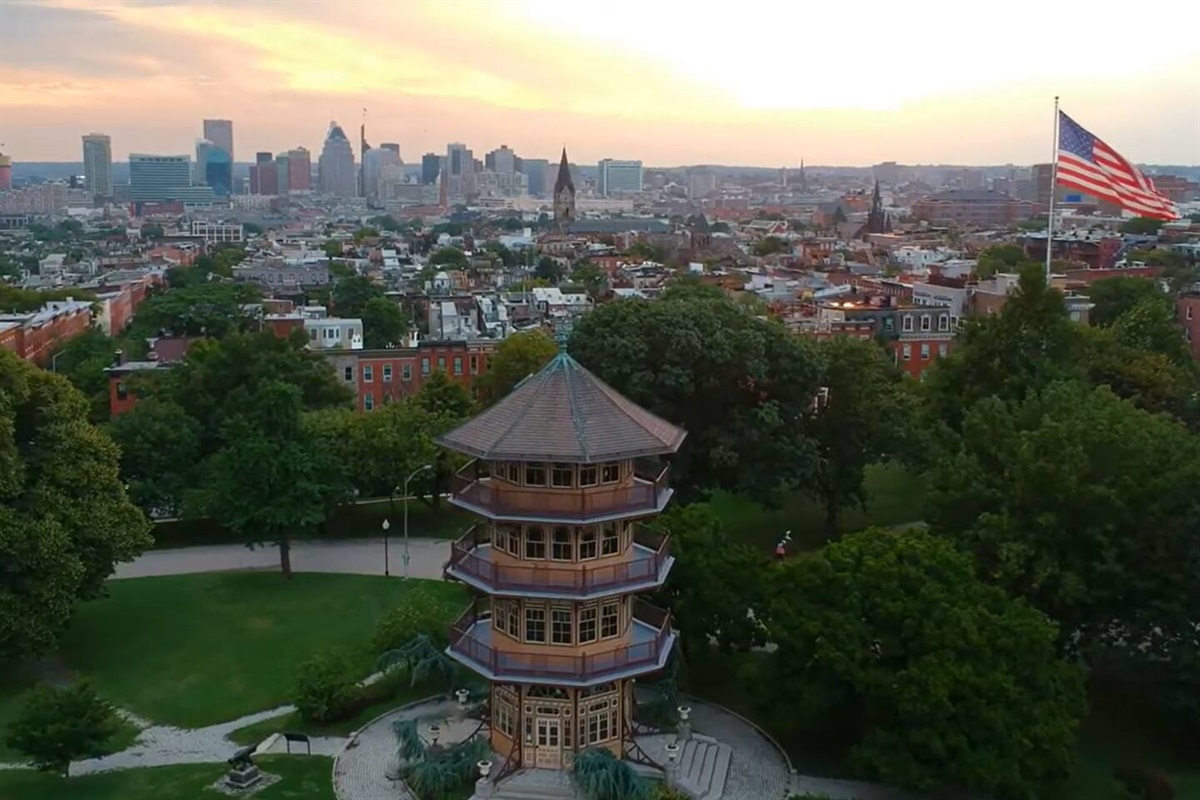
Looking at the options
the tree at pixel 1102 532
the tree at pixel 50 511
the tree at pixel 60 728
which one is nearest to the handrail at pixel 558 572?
the tree at pixel 60 728

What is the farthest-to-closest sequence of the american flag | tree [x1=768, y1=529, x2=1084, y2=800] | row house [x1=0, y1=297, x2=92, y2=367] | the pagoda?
1. row house [x1=0, y1=297, x2=92, y2=367]
2. the american flag
3. the pagoda
4. tree [x1=768, y1=529, x2=1084, y2=800]

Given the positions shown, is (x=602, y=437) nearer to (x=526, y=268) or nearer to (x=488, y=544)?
(x=488, y=544)

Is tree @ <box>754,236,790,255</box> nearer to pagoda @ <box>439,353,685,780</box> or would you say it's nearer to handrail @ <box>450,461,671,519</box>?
pagoda @ <box>439,353,685,780</box>

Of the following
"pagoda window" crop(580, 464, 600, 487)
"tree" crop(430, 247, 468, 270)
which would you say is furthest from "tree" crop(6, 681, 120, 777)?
"tree" crop(430, 247, 468, 270)

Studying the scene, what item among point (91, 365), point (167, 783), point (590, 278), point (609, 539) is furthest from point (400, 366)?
point (590, 278)

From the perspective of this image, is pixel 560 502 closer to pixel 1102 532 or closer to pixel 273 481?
pixel 1102 532

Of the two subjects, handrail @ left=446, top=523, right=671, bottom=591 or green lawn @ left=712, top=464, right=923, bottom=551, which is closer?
handrail @ left=446, top=523, right=671, bottom=591
